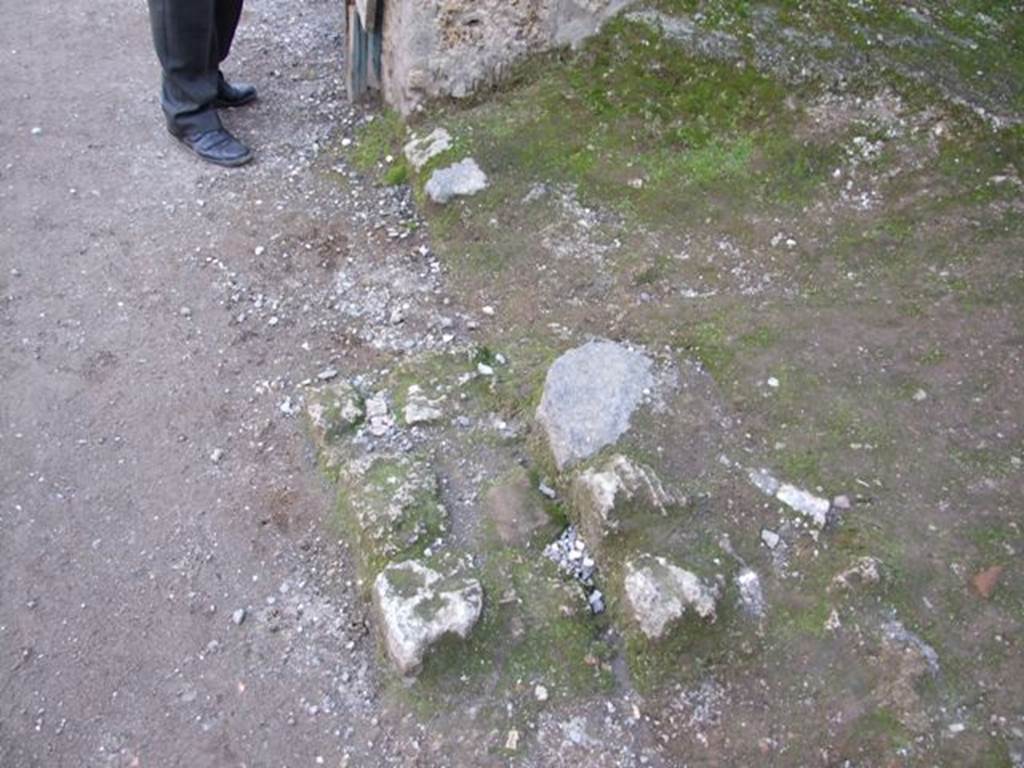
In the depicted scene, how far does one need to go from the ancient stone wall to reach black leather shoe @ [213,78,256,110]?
2.56 feet

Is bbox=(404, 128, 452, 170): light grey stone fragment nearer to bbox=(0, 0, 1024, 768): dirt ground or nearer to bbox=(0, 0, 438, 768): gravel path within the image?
bbox=(0, 0, 1024, 768): dirt ground

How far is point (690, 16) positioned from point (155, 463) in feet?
9.10

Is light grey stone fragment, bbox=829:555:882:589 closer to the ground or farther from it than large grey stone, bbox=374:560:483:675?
farther from it

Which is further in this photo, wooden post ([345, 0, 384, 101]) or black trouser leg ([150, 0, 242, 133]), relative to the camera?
wooden post ([345, 0, 384, 101])

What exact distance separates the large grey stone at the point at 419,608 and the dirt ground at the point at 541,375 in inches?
2.5

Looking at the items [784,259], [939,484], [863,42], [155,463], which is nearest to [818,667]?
[939,484]

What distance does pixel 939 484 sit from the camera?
A: 2.69 m

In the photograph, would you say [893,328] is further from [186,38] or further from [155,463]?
[186,38]

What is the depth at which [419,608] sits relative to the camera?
2.50 meters

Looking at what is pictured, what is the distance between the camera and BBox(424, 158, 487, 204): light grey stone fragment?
381cm

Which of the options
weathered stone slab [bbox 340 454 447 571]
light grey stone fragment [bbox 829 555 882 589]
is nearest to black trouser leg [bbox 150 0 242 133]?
weathered stone slab [bbox 340 454 447 571]

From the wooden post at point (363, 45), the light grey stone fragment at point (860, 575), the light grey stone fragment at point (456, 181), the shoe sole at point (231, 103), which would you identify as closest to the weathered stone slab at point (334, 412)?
the light grey stone fragment at point (456, 181)

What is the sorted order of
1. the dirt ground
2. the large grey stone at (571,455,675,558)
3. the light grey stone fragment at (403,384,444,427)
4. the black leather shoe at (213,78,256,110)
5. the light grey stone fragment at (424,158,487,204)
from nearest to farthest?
the dirt ground, the large grey stone at (571,455,675,558), the light grey stone fragment at (403,384,444,427), the light grey stone fragment at (424,158,487,204), the black leather shoe at (213,78,256,110)

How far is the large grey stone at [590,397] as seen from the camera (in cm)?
281
